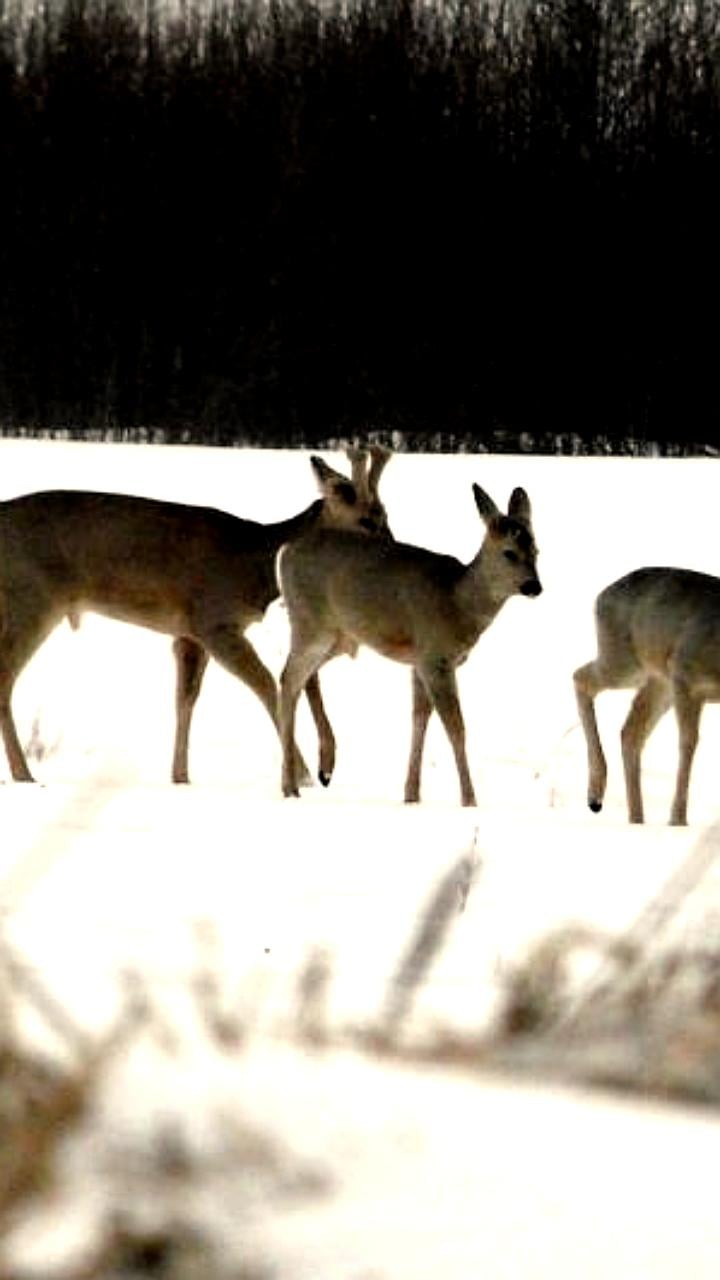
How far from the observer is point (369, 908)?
4512 mm

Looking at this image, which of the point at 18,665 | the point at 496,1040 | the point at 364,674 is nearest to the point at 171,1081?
the point at 496,1040

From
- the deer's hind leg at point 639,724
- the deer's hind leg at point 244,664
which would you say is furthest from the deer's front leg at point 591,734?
the deer's hind leg at point 244,664

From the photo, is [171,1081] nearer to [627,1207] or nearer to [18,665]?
[627,1207]

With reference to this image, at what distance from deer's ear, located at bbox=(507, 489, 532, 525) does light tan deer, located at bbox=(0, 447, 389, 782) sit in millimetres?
679

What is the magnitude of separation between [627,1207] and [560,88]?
92.3 feet

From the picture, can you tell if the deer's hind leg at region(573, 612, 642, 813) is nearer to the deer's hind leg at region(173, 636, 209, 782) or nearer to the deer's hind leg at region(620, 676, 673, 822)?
the deer's hind leg at region(620, 676, 673, 822)

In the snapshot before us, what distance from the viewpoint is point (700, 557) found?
667 inches

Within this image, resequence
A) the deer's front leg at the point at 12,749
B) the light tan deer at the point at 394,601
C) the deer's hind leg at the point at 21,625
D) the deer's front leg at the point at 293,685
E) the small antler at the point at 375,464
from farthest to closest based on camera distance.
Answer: the small antler at the point at 375,464
the deer's hind leg at the point at 21,625
the light tan deer at the point at 394,601
the deer's front leg at the point at 293,685
the deer's front leg at the point at 12,749

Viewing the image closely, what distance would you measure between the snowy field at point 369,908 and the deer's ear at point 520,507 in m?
1.12

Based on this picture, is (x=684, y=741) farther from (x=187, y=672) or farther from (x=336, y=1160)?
(x=336, y=1160)

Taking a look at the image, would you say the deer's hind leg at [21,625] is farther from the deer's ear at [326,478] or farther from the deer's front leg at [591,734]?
the deer's front leg at [591,734]

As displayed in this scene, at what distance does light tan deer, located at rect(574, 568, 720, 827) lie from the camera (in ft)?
34.5

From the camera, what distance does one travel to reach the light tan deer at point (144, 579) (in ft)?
37.7

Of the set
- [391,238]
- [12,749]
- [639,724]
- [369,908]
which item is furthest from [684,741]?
[391,238]
